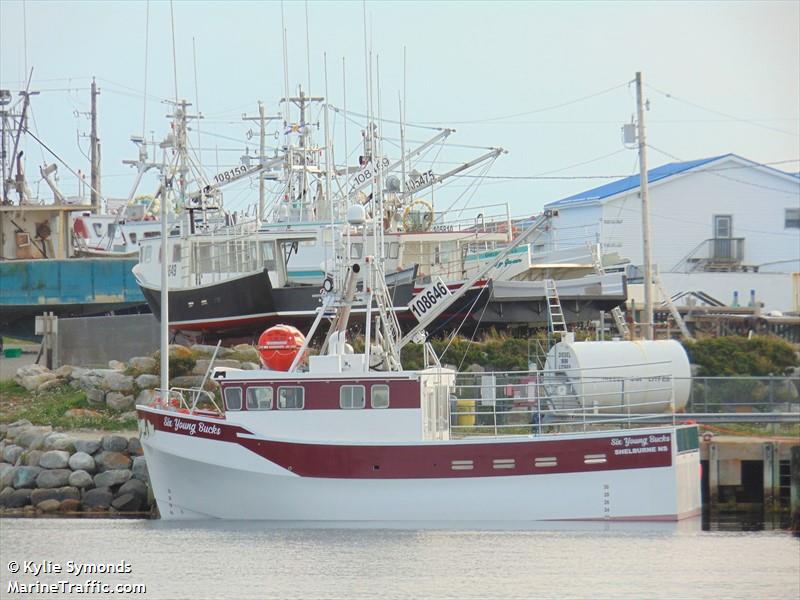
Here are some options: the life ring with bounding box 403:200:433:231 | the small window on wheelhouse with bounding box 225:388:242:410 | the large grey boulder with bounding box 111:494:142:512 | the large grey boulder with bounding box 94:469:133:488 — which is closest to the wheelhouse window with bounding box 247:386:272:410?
the small window on wheelhouse with bounding box 225:388:242:410

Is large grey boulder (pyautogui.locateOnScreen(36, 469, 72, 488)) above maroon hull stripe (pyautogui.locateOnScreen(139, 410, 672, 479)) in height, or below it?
below

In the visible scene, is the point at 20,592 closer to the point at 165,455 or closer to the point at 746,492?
the point at 165,455

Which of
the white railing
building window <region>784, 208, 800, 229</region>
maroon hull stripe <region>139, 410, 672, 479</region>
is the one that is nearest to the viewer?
maroon hull stripe <region>139, 410, 672, 479</region>

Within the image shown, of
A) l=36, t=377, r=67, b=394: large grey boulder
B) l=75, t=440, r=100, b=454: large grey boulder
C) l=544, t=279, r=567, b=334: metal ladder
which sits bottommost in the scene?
l=75, t=440, r=100, b=454: large grey boulder

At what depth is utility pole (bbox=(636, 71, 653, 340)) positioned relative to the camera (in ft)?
108

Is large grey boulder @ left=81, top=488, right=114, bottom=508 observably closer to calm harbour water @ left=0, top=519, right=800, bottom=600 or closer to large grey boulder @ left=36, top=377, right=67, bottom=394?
calm harbour water @ left=0, top=519, right=800, bottom=600

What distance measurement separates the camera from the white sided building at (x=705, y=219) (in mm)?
48750

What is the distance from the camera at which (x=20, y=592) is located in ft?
67.6

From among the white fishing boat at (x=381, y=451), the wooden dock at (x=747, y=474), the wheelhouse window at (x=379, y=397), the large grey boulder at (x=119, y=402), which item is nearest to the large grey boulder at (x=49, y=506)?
the white fishing boat at (x=381, y=451)

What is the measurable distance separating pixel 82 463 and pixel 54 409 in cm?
436

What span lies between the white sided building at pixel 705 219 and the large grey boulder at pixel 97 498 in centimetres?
2463

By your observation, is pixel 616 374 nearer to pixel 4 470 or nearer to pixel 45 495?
pixel 45 495

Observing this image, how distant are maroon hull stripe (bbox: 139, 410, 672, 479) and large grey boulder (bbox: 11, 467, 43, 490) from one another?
703 centimetres

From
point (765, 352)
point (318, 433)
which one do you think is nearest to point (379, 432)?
point (318, 433)
